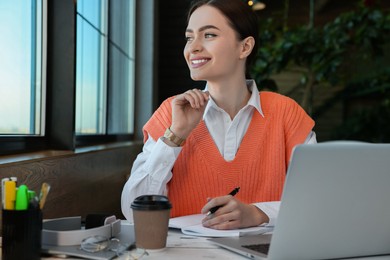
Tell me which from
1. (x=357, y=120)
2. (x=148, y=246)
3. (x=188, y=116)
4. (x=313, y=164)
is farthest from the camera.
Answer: (x=357, y=120)

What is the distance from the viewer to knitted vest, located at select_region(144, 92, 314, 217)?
178 centimetres

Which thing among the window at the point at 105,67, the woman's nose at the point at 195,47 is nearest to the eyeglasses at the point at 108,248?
the woman's nose at the point at 195,47

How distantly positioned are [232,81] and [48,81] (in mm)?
856

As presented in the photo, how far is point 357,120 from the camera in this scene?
26.2 feet

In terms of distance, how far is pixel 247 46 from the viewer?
73.7 inches

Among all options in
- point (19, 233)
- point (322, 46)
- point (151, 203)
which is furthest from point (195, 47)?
point (322, 46)

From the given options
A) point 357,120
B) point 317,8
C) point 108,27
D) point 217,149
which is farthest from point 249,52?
point 317,8

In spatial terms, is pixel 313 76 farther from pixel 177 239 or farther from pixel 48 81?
Answer: pixel 177 239

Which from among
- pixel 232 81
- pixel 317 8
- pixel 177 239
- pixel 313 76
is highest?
pixel 317 8

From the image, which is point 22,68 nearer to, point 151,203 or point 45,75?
point 45,75

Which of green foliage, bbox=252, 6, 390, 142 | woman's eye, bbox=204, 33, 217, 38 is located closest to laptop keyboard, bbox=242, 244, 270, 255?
woman's eye, bbox=204, 33, 217, 38

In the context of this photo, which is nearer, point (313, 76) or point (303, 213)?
point (303, 213)

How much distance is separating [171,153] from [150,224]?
21.8 inches

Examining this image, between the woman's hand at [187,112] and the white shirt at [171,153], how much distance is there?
6 cm
